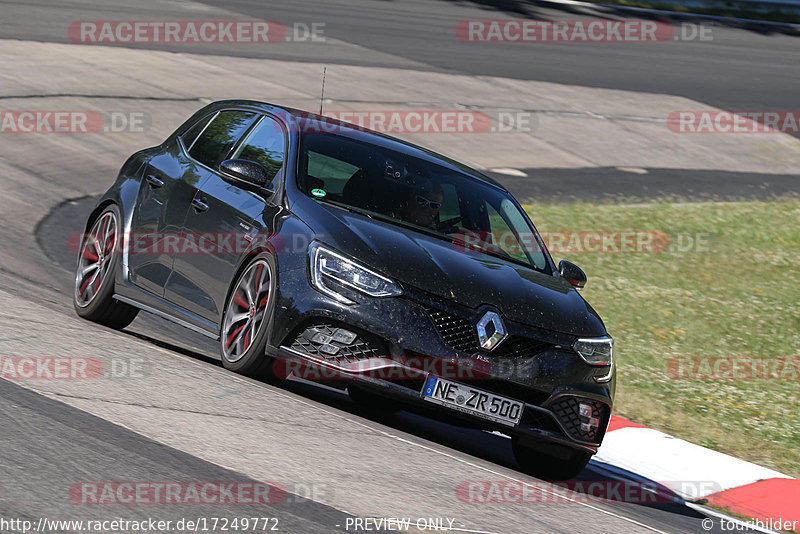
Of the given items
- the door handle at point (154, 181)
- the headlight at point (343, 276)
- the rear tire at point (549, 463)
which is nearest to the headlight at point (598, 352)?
the rear tire at point (549, 463)

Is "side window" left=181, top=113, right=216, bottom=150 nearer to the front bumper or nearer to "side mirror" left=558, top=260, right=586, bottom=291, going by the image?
the front bumper

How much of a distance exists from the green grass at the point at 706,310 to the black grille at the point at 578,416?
230 cm

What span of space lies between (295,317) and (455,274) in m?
0.90

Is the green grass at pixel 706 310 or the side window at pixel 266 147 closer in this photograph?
the side window at pixel 266 147

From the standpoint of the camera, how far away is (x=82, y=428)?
5.48 metres

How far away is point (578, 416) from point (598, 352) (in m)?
0.39

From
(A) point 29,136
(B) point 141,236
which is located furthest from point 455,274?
(A) point 29,136

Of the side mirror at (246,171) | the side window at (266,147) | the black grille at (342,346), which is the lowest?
the black grille at (342,346)

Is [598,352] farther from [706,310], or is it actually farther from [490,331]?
[706,310]

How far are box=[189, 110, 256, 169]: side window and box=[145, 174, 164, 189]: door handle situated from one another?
0.28 metres

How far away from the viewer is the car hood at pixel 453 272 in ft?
21.9

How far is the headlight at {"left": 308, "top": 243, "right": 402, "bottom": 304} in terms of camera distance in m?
6.58

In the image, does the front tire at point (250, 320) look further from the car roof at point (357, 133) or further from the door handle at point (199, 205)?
the car roof at point (357, 133)

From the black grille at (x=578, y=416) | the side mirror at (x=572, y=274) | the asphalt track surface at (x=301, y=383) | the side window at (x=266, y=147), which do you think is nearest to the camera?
the asphalt track surface at (x=301, y=383)
